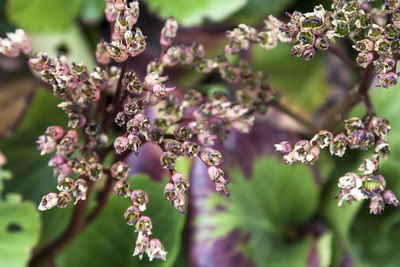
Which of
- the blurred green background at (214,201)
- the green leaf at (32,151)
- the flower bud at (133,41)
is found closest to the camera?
the flower bud at (133,41)

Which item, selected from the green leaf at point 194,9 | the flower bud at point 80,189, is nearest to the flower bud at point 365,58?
the flower bud at point 80,189

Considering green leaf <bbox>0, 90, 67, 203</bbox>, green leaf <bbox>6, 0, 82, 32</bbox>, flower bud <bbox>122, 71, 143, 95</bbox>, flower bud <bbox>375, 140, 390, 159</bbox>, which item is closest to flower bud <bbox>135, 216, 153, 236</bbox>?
flower bud <bbox>122, 71, 143, 95</bbox>

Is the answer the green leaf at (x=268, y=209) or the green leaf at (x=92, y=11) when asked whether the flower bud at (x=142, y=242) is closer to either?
the green leaf at (x=268, y=209)

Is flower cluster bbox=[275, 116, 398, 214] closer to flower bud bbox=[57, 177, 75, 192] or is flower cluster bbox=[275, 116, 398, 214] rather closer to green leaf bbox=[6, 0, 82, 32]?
flower bud bbox=[57, 177, 75, 192]

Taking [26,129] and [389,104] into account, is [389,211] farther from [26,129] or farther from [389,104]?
[26,129]

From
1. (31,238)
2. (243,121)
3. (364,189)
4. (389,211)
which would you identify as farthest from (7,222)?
(389,211)

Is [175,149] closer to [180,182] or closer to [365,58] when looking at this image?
[180,182]
